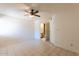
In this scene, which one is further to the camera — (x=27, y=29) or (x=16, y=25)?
(x=27, y=29)

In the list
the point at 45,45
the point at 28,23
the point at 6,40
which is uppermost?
the point at 28,23

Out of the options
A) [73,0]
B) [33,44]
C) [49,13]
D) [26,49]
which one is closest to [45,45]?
[33,44]

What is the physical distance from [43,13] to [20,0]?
696 mm

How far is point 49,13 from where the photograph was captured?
1.65 meters

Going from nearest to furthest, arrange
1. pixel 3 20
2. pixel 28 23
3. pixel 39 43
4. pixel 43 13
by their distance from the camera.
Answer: pixel 3 20 < pixel 43 13 < pixel 28 23 < pixel 39 43

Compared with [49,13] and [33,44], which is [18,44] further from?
[49,13]

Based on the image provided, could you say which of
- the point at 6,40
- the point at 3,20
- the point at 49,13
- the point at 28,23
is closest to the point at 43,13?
the point at 49,13

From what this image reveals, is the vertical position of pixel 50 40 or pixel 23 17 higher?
pixel 23 17

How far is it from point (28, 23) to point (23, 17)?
6.3 inches

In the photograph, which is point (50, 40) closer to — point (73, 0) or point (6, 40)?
point (6, 40)

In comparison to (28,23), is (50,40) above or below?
below

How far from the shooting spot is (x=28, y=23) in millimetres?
1668

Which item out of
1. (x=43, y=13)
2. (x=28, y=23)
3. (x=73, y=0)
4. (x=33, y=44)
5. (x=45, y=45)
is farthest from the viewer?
(x=45, y=45)

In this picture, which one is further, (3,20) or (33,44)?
(33,44)
